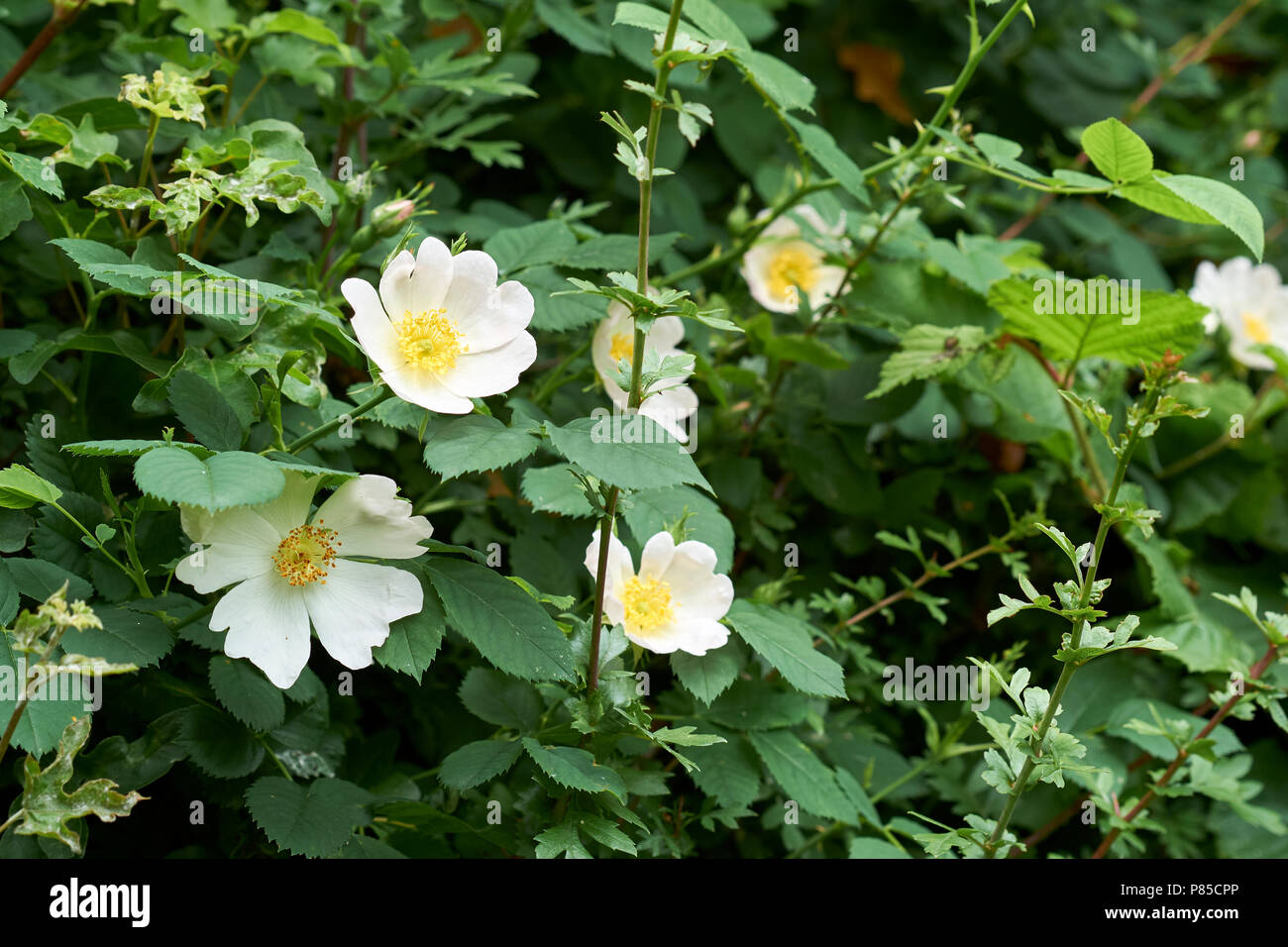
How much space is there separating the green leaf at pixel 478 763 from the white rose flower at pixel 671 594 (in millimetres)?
178

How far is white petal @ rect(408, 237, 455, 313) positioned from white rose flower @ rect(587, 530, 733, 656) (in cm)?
32

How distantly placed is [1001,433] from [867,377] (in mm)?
219

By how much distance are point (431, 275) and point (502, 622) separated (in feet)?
1.12

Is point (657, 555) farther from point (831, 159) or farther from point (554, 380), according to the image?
point (831, 159)

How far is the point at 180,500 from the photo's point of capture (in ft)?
2.65

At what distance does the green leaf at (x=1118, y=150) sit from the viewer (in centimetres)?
128

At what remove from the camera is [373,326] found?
101 centimetres

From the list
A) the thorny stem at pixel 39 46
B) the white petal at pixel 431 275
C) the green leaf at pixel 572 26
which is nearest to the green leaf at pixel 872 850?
the white petal at pixel 431 275

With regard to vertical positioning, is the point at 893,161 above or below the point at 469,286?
above

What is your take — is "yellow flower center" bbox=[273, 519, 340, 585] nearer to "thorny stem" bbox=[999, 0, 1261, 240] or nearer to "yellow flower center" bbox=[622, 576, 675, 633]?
"yellow flower center" bbox=[622, 576, 675, 633]

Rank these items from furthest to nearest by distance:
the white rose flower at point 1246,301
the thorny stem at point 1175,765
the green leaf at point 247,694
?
the white rose flower at point 1246,301
the thorny stem at point 1175,765
the green leaf at point 247,694

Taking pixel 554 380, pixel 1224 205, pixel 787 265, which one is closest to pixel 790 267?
pixel 787 265

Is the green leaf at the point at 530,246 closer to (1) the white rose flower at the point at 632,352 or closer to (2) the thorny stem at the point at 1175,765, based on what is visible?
(1) the white rose flower at the point at 632,352
